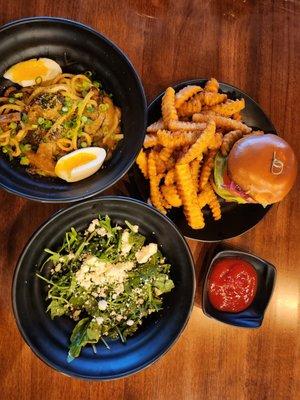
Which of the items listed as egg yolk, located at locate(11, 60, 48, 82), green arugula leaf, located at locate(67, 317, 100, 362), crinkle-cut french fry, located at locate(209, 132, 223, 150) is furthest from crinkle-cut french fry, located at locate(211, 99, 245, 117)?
green arugula leaf, located at locate(67, 317, 100, 362)

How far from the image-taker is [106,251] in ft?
6.94

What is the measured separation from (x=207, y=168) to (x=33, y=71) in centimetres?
77

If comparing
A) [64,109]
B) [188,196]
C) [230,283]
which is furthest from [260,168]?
[64,109]

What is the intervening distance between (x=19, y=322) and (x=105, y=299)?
0.34 metres

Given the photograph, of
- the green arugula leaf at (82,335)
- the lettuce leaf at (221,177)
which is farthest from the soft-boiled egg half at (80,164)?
the green arugula leaf at (82,335)

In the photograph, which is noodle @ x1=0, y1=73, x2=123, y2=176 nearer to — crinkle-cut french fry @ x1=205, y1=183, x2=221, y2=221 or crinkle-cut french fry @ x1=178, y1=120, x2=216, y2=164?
crinkle-cut french fry @ x1=178, y1=120, x2=216, y2=164

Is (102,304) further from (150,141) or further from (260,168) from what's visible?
(260,168)

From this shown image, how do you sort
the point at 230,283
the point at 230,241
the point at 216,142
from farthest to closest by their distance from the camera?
the point at 230,241, the point at 230,283, the point at 216,142

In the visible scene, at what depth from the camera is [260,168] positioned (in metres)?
2.01

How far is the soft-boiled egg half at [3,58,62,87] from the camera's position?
204cm

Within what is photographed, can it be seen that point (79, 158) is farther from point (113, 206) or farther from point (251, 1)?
point (251, 1)

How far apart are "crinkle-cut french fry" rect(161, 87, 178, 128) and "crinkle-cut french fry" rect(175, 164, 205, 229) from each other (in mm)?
194

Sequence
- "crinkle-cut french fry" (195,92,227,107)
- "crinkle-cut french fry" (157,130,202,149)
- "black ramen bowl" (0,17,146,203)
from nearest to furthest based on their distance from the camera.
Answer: "black ramen bowl" (0,17,146,203) < "crinkle-cut french fry" (157,130,202,149) < "crinkle-cut french fry" (195,92,227,107)

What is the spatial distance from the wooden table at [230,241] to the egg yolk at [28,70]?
0.31m
